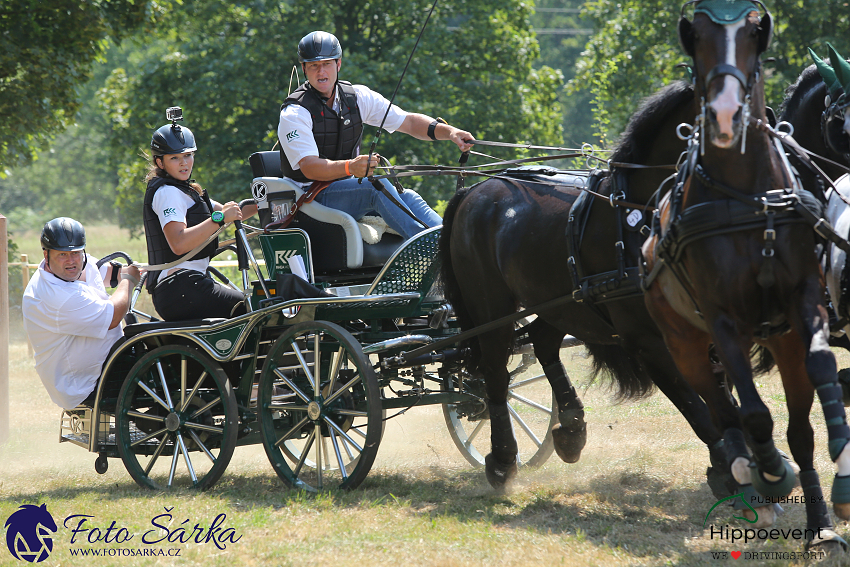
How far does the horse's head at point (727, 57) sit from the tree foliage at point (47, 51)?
10074mm

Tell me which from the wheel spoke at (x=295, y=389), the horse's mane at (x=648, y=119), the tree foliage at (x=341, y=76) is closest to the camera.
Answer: the horse's mane at (x=648, y=119)

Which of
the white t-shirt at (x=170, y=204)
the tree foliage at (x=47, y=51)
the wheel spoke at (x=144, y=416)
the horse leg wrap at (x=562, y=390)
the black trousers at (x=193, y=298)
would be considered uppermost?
the tree foliage at (x=47, y=51)

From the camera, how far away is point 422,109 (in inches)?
572

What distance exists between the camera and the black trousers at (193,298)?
16.7 ft

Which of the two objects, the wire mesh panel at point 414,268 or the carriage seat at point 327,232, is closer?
the wire mesh panel at point 414,268

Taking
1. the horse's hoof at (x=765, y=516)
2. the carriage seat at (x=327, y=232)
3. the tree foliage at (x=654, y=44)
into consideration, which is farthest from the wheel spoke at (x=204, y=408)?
the tree foliage at (x=654, y=44)

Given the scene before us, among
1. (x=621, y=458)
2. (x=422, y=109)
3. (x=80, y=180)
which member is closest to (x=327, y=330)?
(x=621, y=458)

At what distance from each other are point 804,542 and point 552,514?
133 centimetres

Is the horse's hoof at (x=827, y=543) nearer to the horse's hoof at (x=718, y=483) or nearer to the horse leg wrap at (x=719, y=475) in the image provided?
the horse leg wrap at (x=719, y=475)

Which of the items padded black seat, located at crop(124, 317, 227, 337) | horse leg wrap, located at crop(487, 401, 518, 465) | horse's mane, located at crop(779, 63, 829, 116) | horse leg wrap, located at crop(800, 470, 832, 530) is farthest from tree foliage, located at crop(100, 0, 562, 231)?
horse leg wrap, located at crop(800, 470, 832, 530)

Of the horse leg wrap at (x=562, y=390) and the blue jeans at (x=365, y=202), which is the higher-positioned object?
the blue jeans at (x=365, y=202)

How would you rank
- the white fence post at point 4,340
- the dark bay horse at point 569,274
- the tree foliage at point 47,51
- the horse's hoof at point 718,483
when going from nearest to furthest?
the dark bay horse at point 569,274, the horse's hoof at point 718,483, the white fence post at point 4,340, the tree foliage at point 47,51

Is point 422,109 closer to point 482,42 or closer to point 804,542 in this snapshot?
point 482,42

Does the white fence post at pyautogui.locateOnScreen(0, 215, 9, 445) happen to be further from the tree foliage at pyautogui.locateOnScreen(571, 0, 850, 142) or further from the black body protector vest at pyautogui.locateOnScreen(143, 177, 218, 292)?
the tree foliage at pyautogui.locateOnScreen(571, 0, 850, 142)
